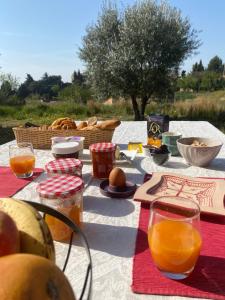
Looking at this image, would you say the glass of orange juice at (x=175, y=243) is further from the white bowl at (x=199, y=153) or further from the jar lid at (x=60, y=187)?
the white bowl at (x=199, y=153)

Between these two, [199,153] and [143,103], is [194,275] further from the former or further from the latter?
[143,103]

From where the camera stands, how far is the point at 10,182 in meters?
1.24

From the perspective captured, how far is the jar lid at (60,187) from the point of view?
788 millimetres

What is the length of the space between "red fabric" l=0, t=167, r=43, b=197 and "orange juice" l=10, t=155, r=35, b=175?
0.11ft

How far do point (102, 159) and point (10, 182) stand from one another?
1.26 ft

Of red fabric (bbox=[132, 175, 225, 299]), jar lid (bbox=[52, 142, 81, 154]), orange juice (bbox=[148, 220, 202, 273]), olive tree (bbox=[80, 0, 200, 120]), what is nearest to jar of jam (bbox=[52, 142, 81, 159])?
jar lid (bbox=[52, 142, 81, 154])

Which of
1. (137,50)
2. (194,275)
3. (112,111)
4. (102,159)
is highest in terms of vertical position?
(137,50)

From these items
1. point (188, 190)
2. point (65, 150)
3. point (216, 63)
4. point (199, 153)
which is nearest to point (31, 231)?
point (188, 190)

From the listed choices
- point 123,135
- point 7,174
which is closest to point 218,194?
point 7,174

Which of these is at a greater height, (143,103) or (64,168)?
(64,168)

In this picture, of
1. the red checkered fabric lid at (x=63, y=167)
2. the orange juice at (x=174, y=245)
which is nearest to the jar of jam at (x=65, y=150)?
the red checkered fabric lid at (x=63, y=167)

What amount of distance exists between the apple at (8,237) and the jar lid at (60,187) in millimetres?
312

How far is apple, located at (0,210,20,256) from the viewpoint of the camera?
434 millimetres

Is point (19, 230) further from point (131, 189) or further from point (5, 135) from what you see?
point (5, 135)
